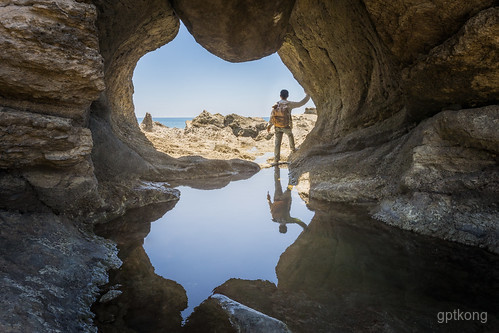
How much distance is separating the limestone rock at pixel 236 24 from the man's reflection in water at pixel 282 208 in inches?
103

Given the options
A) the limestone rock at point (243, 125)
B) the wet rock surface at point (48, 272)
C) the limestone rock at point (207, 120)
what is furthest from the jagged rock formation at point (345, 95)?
the limestone rock at point (243, 125)

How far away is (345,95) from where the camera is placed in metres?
5.61

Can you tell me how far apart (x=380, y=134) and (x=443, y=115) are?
1.37 metres

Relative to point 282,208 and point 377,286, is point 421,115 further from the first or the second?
point 377,286

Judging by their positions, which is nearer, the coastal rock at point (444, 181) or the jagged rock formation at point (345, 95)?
the jagged rock formation at point (345, 95)

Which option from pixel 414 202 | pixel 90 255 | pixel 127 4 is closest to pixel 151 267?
pixel 90 255

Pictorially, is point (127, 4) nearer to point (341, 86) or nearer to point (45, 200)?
point (45, 200)

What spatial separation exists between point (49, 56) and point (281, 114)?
6.21 meters


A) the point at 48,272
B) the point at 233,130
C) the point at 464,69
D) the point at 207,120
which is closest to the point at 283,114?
the point at 464,69

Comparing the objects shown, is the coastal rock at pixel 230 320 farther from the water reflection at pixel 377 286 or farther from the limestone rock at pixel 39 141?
the limestone rock at pixel 39 141

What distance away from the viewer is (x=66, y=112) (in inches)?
107

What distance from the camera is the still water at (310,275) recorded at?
1.61 m

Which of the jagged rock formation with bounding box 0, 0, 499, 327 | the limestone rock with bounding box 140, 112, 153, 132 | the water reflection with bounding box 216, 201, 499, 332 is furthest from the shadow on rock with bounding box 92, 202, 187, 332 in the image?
the limestone rock with bounding box 140, 112, 153, 132

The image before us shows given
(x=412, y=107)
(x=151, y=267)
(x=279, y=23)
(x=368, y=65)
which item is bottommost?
(x=151, y=267)
